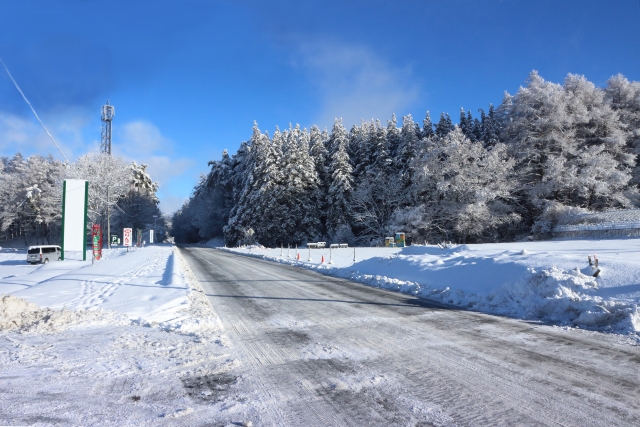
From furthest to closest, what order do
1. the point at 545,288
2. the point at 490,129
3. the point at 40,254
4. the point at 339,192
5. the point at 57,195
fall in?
the point at 57,195
the point at 339,192
the point at 490,129
the point at 40,254
the point at 545,288

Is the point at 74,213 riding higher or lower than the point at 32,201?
lower

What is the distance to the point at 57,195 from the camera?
50375mm

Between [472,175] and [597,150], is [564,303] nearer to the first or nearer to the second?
[472,175]

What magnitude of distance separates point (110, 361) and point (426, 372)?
3.93 metres

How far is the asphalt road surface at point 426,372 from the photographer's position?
325 centimetres

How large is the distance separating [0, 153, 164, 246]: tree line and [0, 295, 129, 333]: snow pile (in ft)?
143

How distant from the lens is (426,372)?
4289 mm

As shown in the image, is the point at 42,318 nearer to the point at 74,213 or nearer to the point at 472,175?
the point at 74,213

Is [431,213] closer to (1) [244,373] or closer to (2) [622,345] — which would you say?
(2) [622,345]

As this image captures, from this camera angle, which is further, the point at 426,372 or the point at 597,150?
the point at 597,150

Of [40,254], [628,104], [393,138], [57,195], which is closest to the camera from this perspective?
[40,254]

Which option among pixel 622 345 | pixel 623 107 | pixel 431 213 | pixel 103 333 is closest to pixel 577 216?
pixel 431 213

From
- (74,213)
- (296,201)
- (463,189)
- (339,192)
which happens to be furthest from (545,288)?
(296,201)

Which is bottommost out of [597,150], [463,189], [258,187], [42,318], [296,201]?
[42,318]
